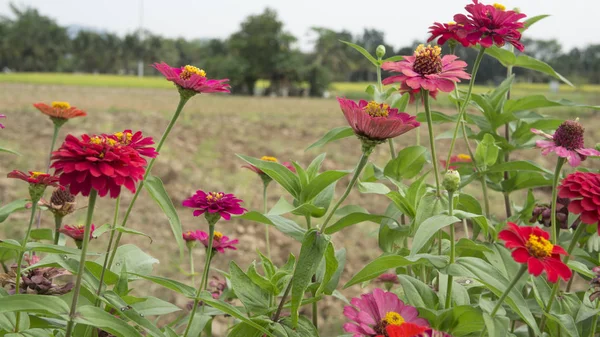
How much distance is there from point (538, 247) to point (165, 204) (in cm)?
34

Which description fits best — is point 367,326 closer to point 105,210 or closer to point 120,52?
point 105,210

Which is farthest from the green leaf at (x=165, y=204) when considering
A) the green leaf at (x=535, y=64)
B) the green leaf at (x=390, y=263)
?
the green leaf at (x=535, y=64)

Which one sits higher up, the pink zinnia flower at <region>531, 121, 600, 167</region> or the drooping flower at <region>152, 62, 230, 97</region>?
the drooping flower at <region>152, 62, 230, 97</region>

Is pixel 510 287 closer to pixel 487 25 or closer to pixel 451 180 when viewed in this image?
pixel 451 180

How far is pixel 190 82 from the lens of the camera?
0.54m

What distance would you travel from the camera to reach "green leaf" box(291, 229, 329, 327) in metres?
0.49

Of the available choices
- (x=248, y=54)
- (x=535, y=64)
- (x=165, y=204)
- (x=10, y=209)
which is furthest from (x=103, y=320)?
(x=248, y=54)

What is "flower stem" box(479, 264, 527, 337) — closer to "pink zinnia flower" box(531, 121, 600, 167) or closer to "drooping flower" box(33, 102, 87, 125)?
"pink zinnia flower" box(531, 121, 600, 167)

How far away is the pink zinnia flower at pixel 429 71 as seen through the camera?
0.53m

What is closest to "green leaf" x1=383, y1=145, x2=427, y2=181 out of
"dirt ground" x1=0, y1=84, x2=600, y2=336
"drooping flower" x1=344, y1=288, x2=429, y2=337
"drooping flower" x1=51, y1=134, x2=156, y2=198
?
"dirt ground" x1=0, y1=84, x2=600, y2=336

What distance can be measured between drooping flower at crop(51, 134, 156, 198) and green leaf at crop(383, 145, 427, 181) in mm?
392

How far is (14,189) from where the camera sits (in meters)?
2.31

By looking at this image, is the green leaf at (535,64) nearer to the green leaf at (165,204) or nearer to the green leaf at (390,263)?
the green leaf at (390,263)

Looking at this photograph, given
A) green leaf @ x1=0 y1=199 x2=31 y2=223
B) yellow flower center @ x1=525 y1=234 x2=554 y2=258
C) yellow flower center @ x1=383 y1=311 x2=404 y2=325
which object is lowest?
yellow flower center @ x1=383 y1=311 x2=404 y2=325
